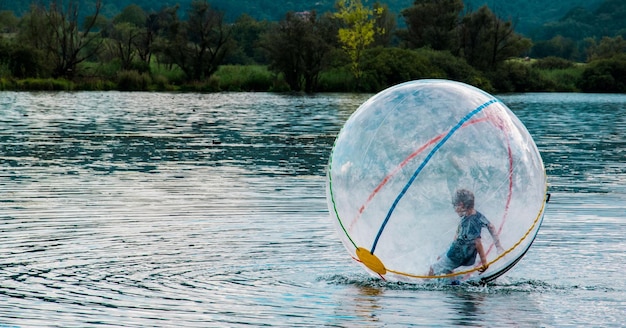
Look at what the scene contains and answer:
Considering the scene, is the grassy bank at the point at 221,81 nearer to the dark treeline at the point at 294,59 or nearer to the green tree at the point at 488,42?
the dark treeline at the point at 294,59

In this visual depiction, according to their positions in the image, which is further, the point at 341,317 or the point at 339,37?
the point at 339,37

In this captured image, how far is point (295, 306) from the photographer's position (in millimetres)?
10570

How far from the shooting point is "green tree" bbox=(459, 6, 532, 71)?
104 metres

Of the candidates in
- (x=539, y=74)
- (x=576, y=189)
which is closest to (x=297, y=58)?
(x=539, y=74)

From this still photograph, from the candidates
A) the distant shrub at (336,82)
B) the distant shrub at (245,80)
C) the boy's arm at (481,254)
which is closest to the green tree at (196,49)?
the distant shrub at (245,80)

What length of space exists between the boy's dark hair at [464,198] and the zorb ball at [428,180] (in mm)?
37

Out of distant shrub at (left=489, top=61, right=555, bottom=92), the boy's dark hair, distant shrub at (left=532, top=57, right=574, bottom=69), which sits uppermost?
the boy's dark hair

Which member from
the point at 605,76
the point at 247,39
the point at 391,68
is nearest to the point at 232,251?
the point at 391,68

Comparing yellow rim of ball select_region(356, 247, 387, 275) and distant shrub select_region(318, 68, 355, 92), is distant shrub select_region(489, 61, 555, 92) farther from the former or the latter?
yellow rim of ball select_region(356, 247, 387, 275)

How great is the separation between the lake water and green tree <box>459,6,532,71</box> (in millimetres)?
76066

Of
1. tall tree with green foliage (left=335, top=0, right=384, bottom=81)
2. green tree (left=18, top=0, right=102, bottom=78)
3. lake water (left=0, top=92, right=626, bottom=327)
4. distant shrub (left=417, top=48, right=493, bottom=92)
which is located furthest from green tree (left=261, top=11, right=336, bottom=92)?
lake water (left=0, top=92, right=626, bottom=327)

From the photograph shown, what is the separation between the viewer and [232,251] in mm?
13477

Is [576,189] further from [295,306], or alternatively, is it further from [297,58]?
[297,58]

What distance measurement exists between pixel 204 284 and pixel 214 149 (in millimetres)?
17678
